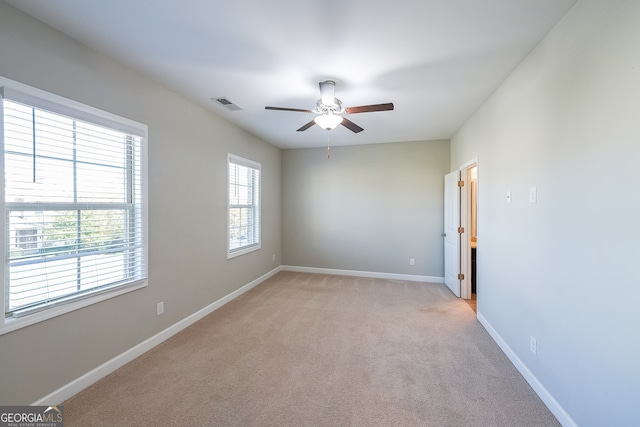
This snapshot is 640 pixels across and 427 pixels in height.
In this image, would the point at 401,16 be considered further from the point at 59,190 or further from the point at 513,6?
the point at 59,190

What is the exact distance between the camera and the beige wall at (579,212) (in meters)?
1.27

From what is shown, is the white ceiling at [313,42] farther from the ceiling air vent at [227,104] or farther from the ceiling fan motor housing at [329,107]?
the ceiling fan motor housing at [329,107]

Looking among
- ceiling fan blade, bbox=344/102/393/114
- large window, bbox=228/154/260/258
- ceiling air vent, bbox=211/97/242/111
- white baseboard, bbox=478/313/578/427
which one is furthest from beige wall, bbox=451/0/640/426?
large window, bbox=228/154/260/258

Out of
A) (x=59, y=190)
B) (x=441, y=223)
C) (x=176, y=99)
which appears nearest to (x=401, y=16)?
(x=176, y=99)

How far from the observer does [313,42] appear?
2002 millimetres

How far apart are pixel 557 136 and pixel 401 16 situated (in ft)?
4.35

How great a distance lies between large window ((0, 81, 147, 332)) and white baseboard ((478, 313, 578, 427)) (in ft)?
11.3

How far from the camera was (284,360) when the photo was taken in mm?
2438

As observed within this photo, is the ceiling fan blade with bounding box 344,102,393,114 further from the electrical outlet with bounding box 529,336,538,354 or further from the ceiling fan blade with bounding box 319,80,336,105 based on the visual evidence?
the electrical outlet with bounding box 529,336,538,354

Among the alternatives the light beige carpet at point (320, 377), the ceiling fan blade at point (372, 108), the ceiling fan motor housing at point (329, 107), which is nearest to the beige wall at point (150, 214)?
the light beige carpet at point (320, 377)

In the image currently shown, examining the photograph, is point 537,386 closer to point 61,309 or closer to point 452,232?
point 452,232

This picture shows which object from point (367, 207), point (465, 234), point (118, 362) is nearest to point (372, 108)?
point (465, 234)

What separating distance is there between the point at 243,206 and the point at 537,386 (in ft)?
13.2

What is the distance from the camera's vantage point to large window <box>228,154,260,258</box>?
4.07 m
